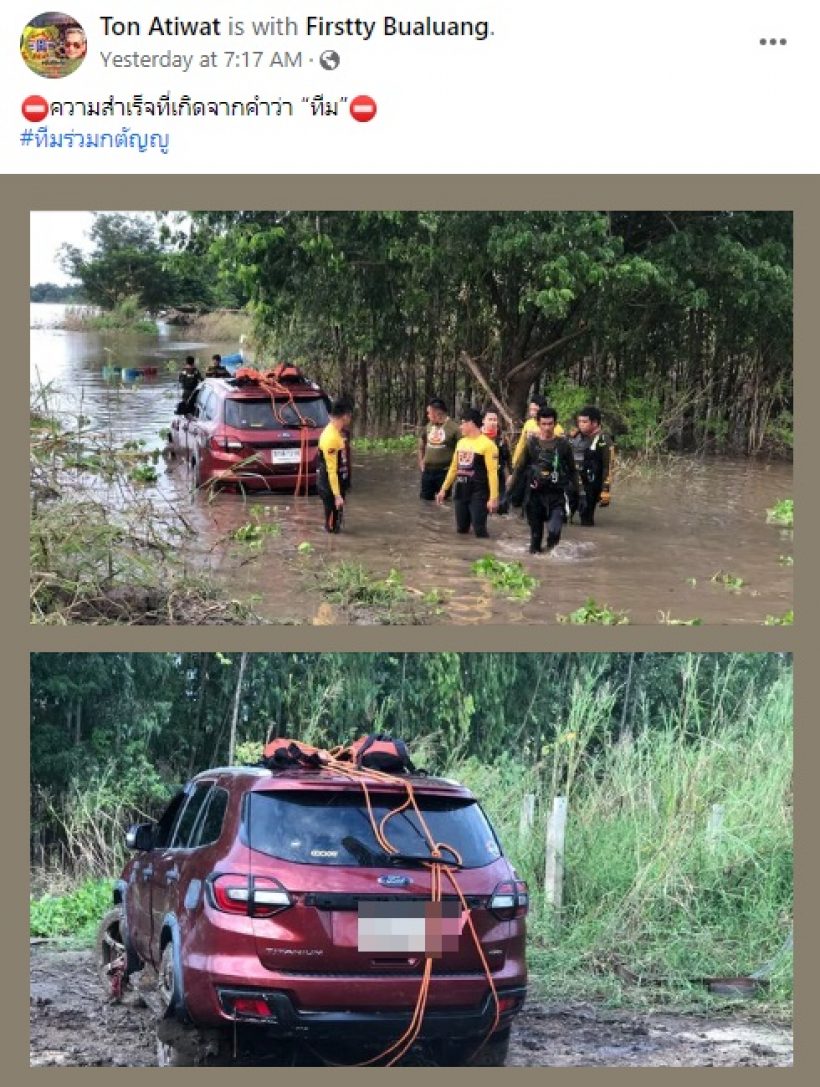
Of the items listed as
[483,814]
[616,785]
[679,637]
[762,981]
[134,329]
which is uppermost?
[134,329]

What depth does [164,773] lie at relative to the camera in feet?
48.2

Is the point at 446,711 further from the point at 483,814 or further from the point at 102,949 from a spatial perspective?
the point at 483,814

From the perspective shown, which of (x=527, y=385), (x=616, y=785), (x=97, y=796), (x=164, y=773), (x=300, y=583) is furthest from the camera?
(x=527, y=385)

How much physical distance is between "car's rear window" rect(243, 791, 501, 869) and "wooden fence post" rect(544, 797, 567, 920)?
3538 millimetres

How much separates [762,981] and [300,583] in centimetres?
505

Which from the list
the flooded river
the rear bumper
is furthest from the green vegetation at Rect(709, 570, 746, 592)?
the rear bumper

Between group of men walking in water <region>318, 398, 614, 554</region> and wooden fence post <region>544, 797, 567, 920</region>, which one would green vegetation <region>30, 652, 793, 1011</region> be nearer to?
wooden fence post <region>544, 797, 567, 920</region>

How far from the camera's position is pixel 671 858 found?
31.5 feet

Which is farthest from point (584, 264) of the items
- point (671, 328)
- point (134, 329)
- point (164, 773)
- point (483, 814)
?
point (134, 329)

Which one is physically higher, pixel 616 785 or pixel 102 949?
pixel 616 785

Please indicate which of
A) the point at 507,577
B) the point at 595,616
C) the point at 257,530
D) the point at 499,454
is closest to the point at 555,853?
the point at 595,616

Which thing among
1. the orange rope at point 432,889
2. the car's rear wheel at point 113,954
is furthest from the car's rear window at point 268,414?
the orange rope at point 432,889
